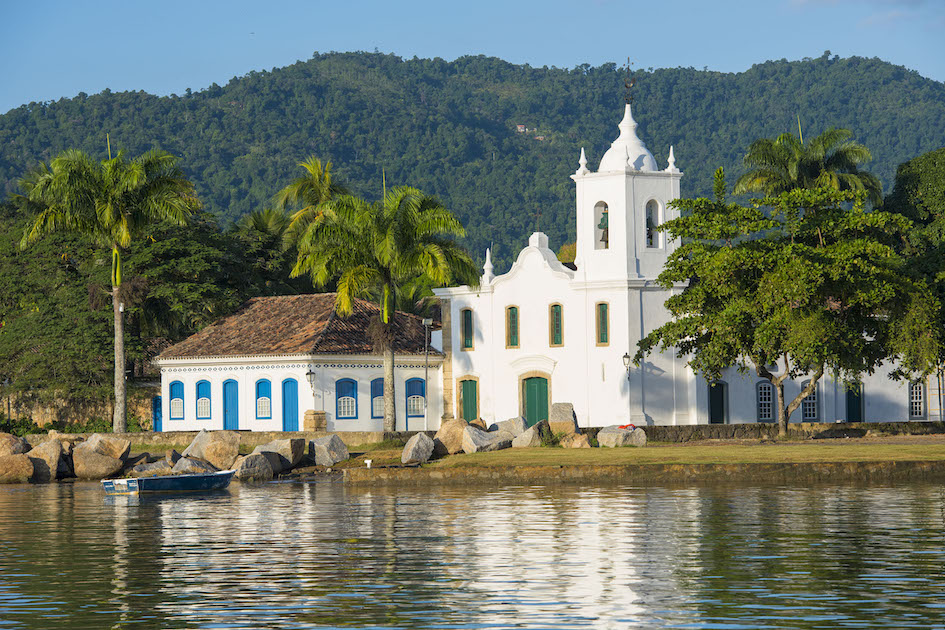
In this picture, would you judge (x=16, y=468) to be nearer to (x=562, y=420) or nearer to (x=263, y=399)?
(x=263, y=399)

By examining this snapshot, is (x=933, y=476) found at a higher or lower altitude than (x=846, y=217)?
lower

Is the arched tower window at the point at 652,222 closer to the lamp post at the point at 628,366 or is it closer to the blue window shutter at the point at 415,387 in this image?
the lamp post at the point at 628,366

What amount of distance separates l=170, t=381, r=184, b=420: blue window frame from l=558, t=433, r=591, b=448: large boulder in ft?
65.9

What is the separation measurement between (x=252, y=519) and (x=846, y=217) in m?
22.8

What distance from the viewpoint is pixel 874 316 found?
140 feet

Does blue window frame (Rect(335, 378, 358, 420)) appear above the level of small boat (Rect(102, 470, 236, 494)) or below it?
above

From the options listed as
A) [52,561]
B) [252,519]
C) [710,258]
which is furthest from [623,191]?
[52,561]

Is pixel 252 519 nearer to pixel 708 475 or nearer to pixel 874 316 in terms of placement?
pixel 708 475

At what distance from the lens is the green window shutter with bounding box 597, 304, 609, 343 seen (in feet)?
154

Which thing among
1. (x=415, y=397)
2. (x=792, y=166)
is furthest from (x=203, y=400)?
(x=792, y=166)

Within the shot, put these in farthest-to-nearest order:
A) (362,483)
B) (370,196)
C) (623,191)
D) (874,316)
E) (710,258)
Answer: (370,196) < (623,191) < (874,316) < (710,258) < (362,483)

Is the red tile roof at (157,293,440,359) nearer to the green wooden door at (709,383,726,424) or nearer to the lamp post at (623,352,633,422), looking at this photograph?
the lamp post at (623,352,633,422)

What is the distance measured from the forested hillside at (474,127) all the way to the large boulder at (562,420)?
8005 cm

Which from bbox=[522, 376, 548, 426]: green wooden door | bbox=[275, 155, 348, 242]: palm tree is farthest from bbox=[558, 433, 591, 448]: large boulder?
bbox=[275, 155, 348, 242]: palm tree
